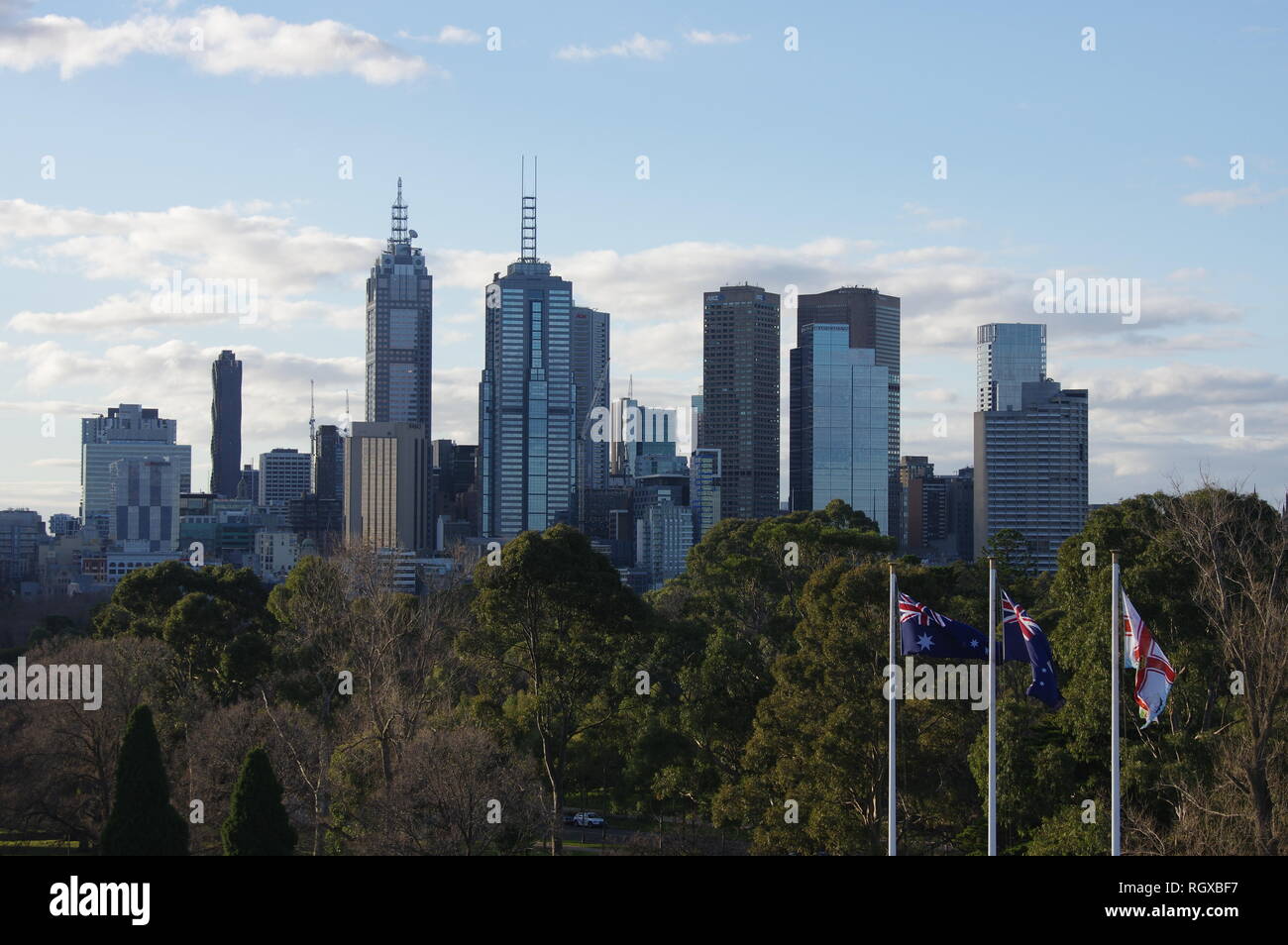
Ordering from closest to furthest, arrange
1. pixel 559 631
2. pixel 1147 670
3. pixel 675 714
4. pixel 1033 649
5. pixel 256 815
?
pixel 1147 670 < pixel 1033 649 < pixel 256 815 < pixel 559 631 < pixel 675 714

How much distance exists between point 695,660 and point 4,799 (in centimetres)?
1938

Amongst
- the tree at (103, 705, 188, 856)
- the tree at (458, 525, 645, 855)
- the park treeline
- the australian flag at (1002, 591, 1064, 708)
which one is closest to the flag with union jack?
the australian flag at (1002, 591, 1064, 708)

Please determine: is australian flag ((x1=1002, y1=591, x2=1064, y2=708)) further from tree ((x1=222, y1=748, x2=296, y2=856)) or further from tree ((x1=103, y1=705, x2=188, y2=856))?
tree ((x1=103, y1=705, x2=188, y2=856))

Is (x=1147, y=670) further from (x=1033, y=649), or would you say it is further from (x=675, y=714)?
(x=675, y=714)

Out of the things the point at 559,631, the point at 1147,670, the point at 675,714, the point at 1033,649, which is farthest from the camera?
the point at 675,714

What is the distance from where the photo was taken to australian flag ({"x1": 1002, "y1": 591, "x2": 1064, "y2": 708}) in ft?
67.9

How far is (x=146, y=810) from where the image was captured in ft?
98.3

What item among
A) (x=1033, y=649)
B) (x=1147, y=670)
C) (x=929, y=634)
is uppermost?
(x=929, y=634)

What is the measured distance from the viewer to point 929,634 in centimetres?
2198

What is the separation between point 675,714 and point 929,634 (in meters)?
17.5

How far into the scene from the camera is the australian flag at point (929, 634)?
71.5 ft

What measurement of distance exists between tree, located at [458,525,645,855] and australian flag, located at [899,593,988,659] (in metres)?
16.7

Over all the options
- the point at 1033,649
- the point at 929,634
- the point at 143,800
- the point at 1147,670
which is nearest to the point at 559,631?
the point at 143,800

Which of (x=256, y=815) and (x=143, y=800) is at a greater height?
(x=143, y=800)
